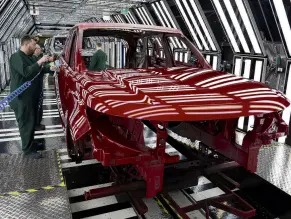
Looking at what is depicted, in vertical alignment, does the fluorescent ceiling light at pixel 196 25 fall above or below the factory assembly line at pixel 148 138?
above

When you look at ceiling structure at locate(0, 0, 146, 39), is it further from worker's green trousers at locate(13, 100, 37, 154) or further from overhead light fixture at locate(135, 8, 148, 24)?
worker's green trousers at locate(13, 100, 37, 154)

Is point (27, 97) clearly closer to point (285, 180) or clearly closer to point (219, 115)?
point (219, 115)

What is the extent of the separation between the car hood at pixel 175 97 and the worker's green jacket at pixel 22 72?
888 millimetres

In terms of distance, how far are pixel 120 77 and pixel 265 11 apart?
446cm

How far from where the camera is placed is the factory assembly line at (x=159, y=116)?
193 cm

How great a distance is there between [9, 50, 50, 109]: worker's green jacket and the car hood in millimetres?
888

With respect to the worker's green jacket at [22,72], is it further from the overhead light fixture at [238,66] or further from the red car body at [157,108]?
the overhead light fixture at [238,66]

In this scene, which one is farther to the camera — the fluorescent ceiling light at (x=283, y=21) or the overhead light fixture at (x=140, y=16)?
the overhead light fixture at (x=140, y=16)

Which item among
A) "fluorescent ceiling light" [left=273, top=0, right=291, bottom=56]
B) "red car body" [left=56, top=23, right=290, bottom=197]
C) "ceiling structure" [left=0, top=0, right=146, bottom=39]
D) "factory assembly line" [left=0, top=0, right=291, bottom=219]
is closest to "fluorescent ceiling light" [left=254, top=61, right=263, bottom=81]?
"factory assembly line" [left=0, top=0, right=291, bottom=219]

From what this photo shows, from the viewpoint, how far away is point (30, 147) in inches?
138

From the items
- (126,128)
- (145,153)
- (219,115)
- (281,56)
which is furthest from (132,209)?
(281,56)

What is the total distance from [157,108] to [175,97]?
0.26 m

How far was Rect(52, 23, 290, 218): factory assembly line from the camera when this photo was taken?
1932mm

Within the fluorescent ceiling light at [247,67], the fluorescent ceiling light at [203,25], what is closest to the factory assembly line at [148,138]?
the fluorescent ceiling light at [247,67]
